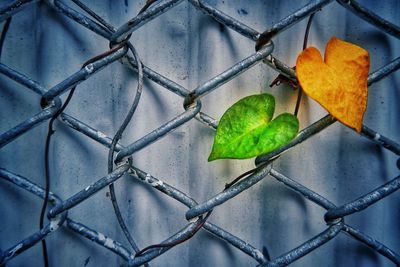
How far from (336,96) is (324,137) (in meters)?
0.14

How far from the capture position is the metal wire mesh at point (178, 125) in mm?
536

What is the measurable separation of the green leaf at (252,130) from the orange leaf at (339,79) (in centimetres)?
6

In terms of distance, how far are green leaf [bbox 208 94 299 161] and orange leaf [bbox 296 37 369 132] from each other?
60mm

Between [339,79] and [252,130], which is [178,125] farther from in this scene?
[339,79]

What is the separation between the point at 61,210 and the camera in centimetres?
56

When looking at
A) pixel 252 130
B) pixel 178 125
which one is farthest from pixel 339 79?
pixel 178 125

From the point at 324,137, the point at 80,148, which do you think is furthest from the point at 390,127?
the point at 80,148

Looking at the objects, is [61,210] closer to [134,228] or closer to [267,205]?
[134,228]

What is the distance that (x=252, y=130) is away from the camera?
524mm

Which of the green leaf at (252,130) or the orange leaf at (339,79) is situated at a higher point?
the orange leaf at (339,79)

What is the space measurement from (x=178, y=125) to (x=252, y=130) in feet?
0.43

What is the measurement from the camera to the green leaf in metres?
0.50

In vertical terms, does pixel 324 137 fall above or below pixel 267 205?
above

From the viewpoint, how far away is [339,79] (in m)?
0.52
